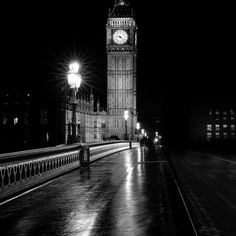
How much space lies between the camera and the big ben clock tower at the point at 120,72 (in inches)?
4680

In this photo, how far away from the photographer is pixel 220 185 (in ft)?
56.0

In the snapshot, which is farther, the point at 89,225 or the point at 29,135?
the point at 29,135

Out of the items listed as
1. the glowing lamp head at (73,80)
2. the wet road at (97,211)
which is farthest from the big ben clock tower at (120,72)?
the wet road at (97,211)

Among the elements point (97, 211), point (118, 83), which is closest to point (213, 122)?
point (118, 83)

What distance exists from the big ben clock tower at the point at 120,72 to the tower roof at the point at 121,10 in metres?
2.83

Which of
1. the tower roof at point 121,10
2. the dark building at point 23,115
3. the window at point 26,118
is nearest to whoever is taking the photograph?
the dark building at point 23,115

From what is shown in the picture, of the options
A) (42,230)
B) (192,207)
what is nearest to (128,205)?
(192,207)

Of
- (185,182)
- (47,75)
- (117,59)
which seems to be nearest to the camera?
(185,182)

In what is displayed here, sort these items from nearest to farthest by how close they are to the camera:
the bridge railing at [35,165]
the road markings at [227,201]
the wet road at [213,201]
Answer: the wet road at [213,201] < the road markings at [227,201] < the bridge railing at [35,165]

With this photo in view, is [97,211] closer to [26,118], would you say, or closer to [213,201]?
[213,201]

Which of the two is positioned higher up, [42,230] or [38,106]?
[38,106]

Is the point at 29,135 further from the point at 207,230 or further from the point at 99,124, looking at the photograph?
the point at 207,230

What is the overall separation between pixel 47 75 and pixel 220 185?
92684 millimetres

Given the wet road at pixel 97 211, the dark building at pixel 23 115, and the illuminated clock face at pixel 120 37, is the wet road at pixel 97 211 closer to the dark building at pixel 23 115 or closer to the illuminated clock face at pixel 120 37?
the dark building at pixel 23 115
